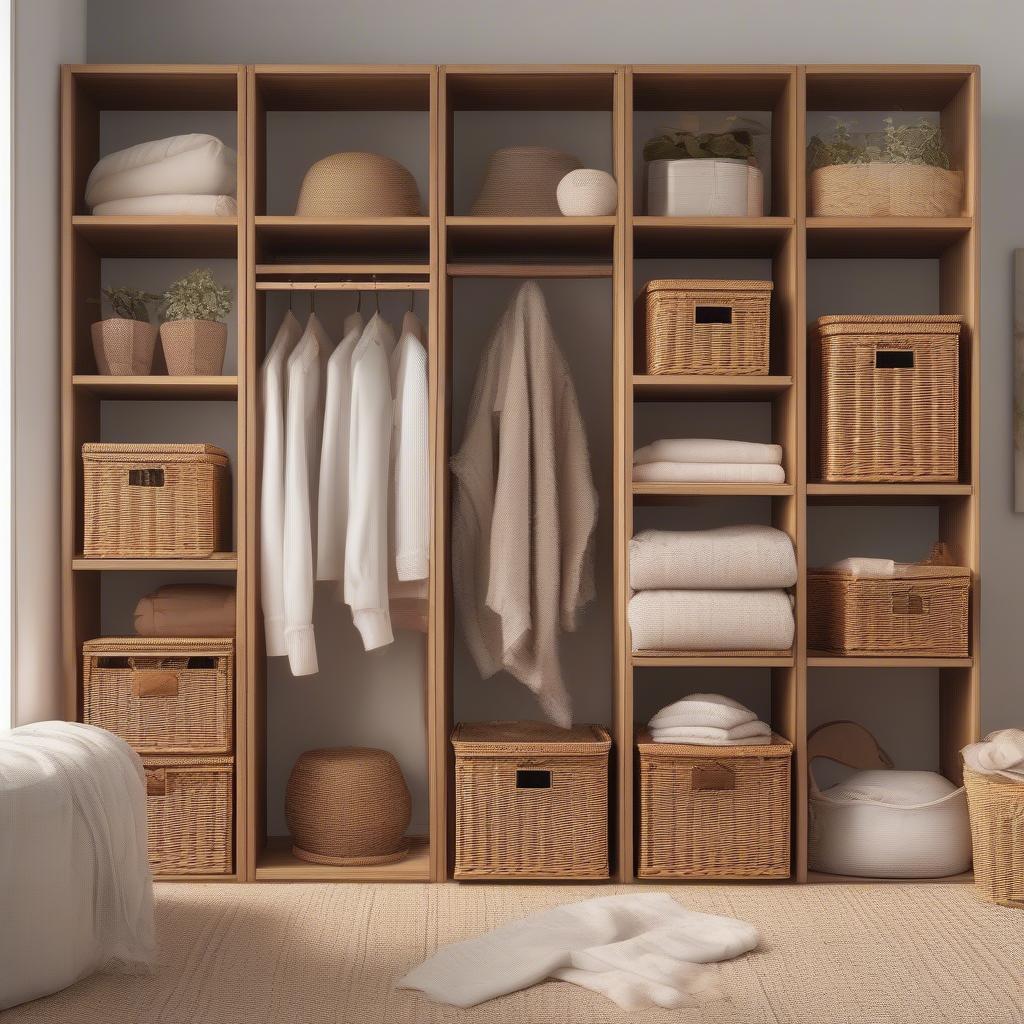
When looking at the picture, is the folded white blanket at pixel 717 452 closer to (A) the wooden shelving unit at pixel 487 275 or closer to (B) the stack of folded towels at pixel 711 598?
(A) the wooden shelving unit at pixel 487 275

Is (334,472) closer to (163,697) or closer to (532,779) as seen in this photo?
(163,697)

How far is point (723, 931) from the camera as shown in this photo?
2695 mm

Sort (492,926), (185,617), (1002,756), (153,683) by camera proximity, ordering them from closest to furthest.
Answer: (492,926)
(1002,756)
(153,683)
(185,617)

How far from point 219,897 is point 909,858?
1.86 meters

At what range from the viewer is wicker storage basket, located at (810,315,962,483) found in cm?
318

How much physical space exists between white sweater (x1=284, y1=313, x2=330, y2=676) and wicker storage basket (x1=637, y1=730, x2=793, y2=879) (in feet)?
3.15

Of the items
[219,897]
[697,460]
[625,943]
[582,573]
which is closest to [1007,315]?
[697,460]

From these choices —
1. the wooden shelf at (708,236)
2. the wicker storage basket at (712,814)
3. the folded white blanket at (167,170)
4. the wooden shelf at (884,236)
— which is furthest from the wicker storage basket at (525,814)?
the folded white blanket at (167,170)

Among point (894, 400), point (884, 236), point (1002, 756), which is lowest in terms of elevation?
point (1002, 756)

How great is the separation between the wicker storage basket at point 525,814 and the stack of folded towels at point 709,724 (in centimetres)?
22

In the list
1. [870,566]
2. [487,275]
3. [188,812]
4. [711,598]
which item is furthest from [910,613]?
[188,812]

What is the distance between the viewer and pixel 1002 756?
2959 mm

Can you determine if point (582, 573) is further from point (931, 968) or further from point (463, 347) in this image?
point (931, 968)

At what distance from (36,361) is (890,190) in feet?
7.74
